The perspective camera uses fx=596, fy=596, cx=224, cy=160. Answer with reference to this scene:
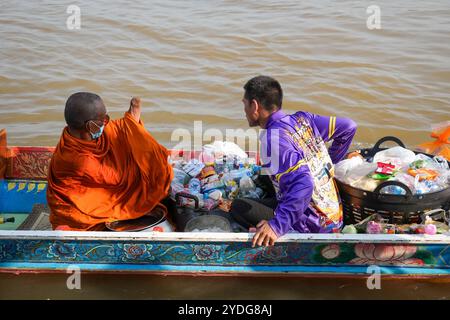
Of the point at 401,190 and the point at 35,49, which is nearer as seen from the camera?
the point at 401,190

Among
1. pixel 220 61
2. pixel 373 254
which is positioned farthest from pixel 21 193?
pixel 220 61

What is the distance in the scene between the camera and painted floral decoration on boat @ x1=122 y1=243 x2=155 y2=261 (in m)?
4.18

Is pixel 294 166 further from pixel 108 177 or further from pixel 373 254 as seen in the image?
pixel 108 177

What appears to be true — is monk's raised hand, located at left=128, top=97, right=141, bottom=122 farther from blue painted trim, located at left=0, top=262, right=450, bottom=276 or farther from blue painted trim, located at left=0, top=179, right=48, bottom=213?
blue painted trim, located at left=0, top=179, right=48, bottom=213

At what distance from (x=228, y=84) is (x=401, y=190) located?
5144 mm

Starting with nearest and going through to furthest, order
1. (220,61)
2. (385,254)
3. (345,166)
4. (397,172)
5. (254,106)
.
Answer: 1. (254,106)
2. (385,254)
3. (397,172)
4. (345,166)
5. (220,61)

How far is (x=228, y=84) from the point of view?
357 inches

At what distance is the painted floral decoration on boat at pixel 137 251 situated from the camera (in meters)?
4.18

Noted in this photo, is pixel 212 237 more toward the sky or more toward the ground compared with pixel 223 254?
more toward the sky

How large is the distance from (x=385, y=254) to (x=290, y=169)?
39.2 inches

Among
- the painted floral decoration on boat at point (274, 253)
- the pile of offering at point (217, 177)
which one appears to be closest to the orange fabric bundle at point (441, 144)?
the pile of offering at point (217, 177)

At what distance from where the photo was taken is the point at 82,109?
415 cm

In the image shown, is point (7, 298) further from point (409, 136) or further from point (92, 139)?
point (409, 136)

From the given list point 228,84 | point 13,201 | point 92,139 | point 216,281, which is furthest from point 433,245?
point 228,84
